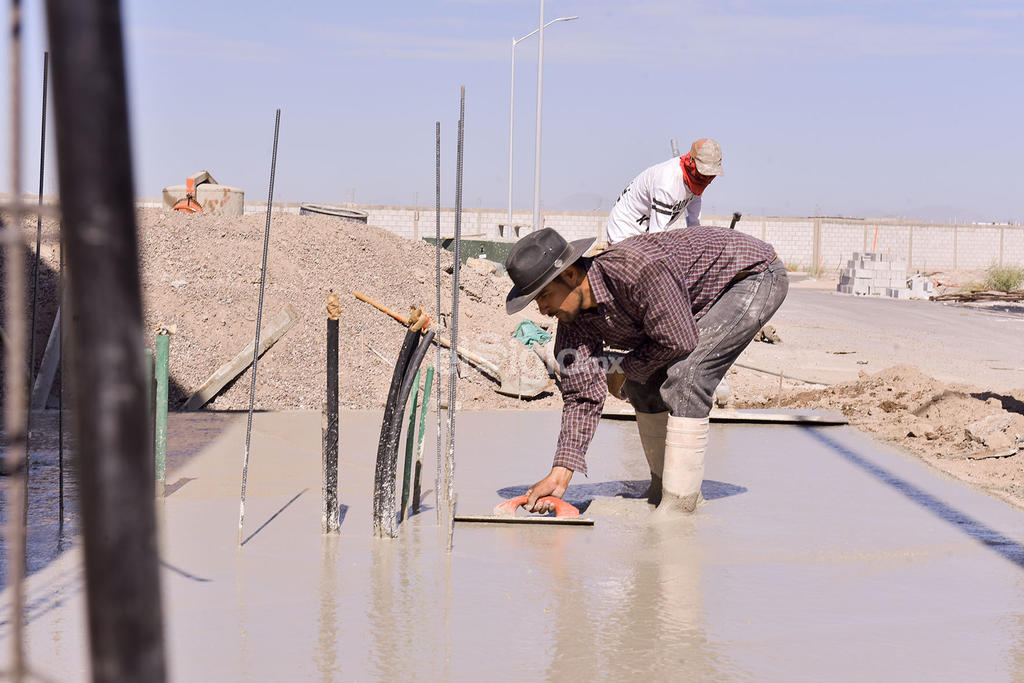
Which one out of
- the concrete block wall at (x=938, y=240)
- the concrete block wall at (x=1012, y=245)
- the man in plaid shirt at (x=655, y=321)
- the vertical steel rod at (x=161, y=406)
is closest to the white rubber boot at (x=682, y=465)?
the man in plaid shirt at (x=655, y=321)

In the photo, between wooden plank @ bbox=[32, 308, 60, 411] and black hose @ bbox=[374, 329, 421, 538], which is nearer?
black hose @ bbox=[374, 329, 421, 538]

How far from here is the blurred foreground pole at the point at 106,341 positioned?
3.20 ft

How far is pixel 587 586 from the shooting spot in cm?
380

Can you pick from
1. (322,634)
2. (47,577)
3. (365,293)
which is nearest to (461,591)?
(322,634)

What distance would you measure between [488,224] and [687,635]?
121 ft

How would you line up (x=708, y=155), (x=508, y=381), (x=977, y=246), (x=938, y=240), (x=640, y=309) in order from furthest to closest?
(x=977, y=246) < (x=938, y=240) < (x=508, y=381) < (x=708, y=155) < (x=640, y=309)

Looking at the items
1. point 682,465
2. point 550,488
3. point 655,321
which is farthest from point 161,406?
point 682,465

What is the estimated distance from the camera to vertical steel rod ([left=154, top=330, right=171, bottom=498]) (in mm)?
4738

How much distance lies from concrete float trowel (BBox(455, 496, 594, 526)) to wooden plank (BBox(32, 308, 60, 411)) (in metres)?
4.93

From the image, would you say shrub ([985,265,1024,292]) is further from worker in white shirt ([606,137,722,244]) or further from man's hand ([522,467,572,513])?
man's hand ([522,467,572,513])

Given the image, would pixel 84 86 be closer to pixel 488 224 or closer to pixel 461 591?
pixel 461 591

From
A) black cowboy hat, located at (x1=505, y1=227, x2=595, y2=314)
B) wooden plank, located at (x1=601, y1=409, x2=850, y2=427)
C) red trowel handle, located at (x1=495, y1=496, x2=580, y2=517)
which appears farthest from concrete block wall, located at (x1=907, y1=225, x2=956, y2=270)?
black cowboy hat, located at (x1=505, y1=227, x2=595, y2=314)

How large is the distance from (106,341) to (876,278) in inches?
1143

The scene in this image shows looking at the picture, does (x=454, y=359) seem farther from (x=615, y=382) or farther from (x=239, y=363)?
(x=239, y=363)
